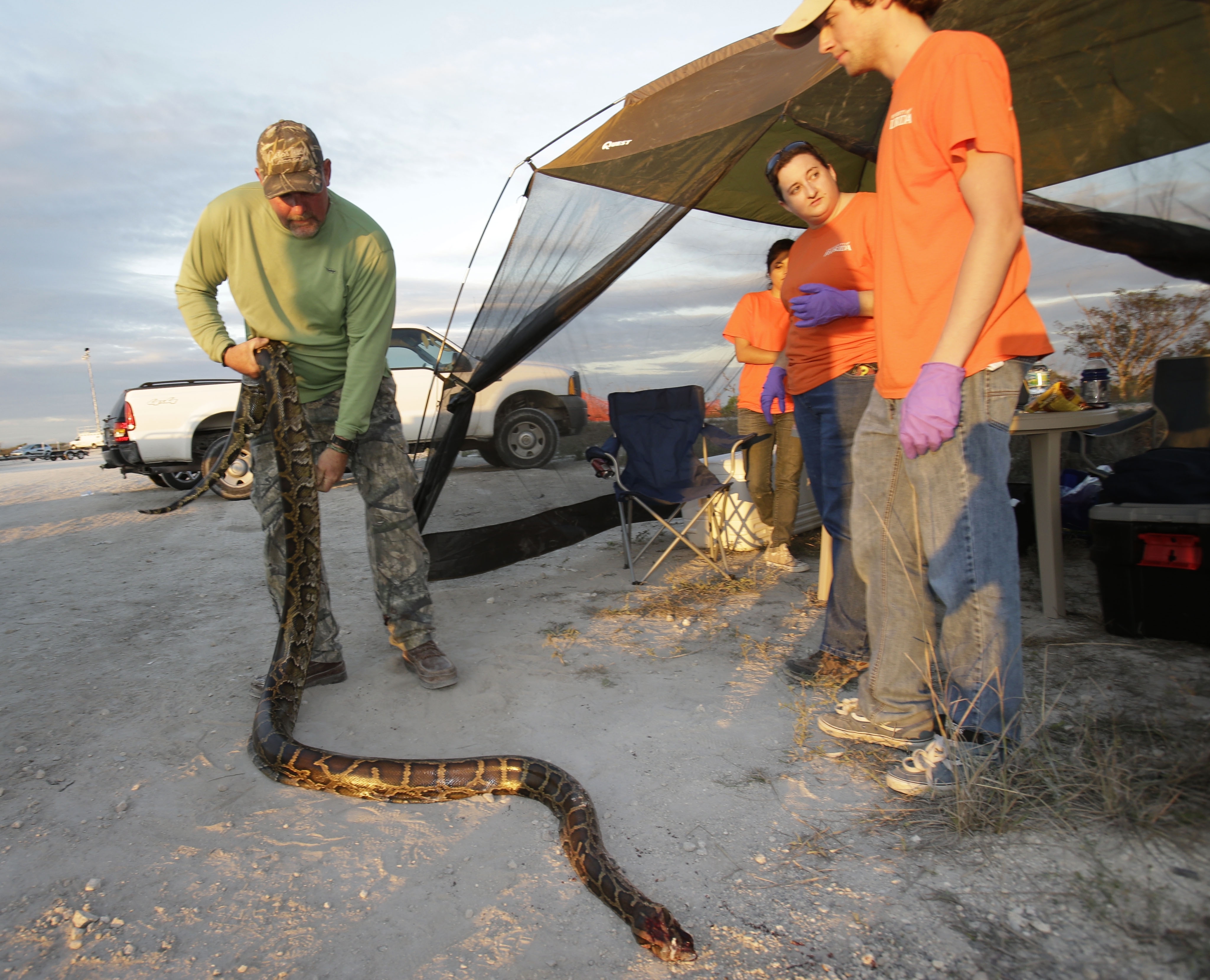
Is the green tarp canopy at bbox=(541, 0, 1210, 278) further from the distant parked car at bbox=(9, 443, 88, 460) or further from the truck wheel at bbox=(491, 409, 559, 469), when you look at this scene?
the distant parked car at bbox=(9, 443, 88, 460)

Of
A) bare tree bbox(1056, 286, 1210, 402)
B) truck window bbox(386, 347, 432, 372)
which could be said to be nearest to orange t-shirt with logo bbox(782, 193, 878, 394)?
bare tree bbox(1056, 286, 1210, 402)

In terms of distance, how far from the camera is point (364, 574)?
233 inches

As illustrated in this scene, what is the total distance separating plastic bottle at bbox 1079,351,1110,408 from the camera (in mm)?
4930

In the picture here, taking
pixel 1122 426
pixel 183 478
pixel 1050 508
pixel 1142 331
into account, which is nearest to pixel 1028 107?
pixel 1142 331

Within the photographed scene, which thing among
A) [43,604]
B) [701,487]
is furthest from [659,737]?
[43,604]

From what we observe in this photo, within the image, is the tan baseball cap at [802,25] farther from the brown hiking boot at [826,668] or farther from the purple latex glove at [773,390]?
the purple latex glove at [773,390]

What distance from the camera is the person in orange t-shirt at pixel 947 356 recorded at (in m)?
1.96

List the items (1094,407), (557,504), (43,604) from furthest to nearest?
(557,504), (43,604), (1094,407)

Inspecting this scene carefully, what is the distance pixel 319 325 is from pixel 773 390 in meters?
3.14

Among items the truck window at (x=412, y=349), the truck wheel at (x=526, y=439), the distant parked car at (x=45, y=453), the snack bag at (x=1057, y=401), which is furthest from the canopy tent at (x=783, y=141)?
the distant parked car at (x=45, y=453)

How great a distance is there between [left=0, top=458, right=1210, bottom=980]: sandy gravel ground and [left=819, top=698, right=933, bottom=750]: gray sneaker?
8 cm

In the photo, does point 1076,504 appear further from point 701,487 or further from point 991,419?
point 991,419

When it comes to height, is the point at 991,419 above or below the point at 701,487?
above

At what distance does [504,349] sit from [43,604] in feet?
13.5
